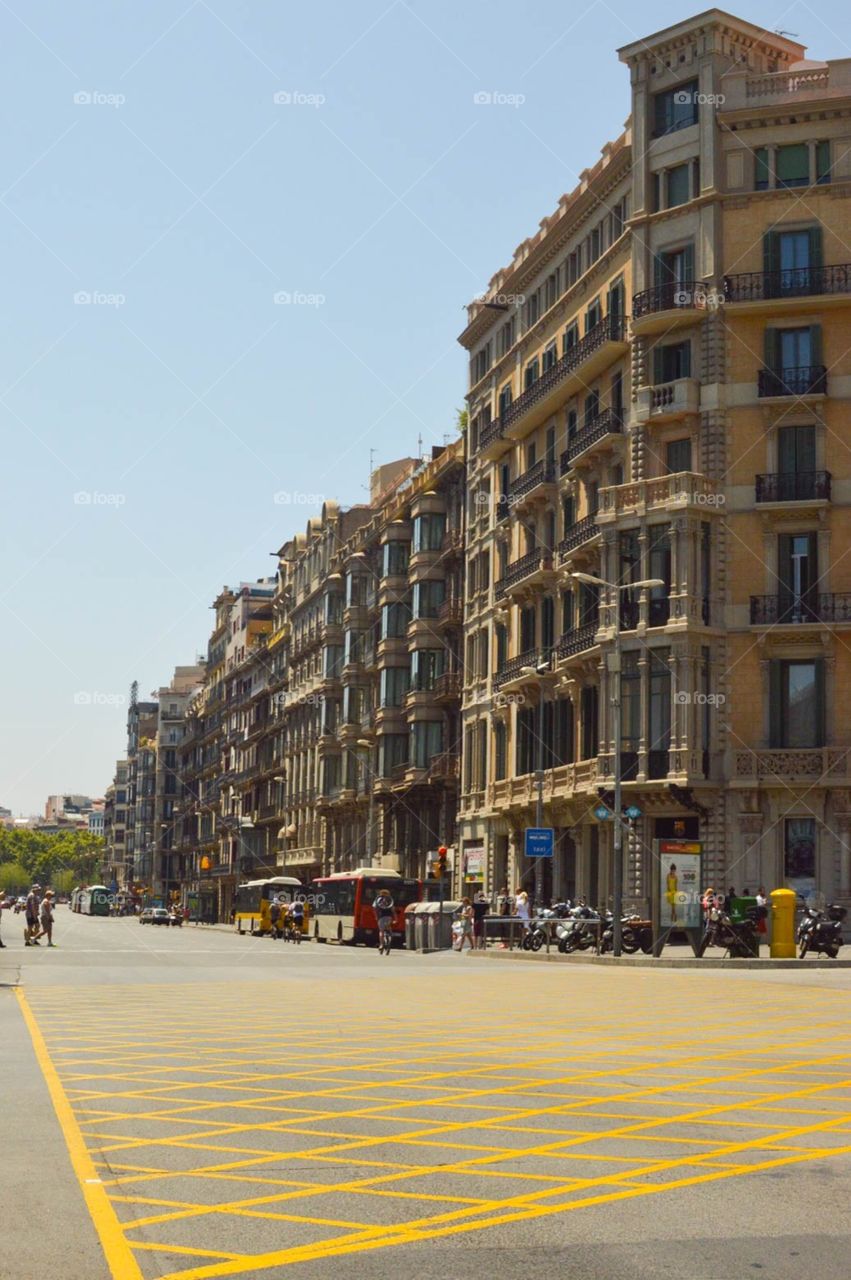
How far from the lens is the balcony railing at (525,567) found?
2244 inches

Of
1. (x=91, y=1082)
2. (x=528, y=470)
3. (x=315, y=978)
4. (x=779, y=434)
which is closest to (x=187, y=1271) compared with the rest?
(x=91, y=1082)

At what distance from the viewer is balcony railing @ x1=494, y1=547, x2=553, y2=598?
187 ft

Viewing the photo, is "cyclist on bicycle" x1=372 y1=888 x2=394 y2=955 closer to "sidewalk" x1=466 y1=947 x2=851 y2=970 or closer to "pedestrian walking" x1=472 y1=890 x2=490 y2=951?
"pedestrian walking" x1=472 y1=890 x2=490 y2=951

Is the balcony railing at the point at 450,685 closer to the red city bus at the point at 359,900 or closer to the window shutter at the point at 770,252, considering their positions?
the red city bus at the point at 359,900

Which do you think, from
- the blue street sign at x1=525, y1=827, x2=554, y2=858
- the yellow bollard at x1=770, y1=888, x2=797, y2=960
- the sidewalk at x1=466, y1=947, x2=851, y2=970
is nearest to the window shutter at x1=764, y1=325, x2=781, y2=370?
the blue street sign at x1=525, y1=827, x2=554, y2=858

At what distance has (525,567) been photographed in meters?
59.0

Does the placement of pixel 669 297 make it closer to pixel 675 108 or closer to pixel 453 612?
pixel 675 108

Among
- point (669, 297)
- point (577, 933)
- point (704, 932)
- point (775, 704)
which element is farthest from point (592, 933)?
point (669, 297)

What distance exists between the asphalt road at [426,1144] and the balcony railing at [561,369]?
110ft

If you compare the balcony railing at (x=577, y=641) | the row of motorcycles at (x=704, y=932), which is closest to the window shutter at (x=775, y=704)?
the row of motorcycles at (x=704, y=932)

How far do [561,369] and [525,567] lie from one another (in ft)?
23.5

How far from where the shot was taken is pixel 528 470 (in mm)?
60812

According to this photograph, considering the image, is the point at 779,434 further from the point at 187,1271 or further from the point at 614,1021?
the point at 187,1271

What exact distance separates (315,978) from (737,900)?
16036mm
